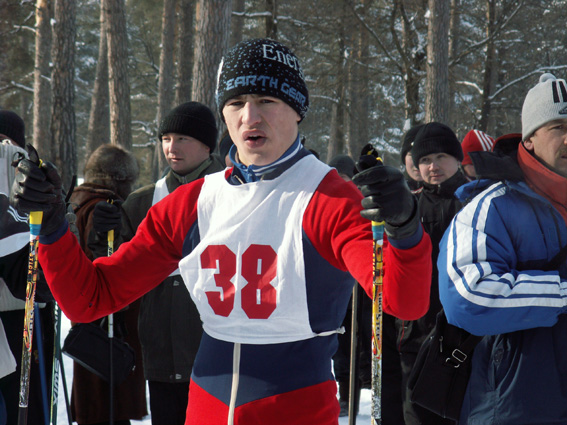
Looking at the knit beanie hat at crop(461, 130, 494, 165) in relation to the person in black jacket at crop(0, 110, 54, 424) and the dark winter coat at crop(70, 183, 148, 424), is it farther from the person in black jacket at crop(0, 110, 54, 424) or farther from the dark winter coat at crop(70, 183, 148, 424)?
the person in black jacket at crop(0, 110, 54, 424)

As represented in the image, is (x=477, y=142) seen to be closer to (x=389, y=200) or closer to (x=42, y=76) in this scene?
(x=389, y=200)

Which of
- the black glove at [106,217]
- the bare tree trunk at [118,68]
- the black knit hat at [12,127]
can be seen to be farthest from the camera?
the bare tree trunk at [118,68]

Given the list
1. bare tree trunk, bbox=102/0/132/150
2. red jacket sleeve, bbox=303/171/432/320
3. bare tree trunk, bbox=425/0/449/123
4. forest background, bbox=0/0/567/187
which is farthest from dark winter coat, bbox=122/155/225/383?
bare tree trunk, bbox=102/0/132/150

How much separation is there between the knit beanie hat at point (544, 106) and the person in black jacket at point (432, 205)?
5.09ft

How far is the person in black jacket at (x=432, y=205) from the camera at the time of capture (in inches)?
173

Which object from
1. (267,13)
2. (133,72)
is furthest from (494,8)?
(133,72)

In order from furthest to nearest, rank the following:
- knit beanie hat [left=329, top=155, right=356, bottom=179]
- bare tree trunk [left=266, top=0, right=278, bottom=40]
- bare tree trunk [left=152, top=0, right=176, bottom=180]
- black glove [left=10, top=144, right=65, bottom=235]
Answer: bare tree trunk [left=152, top=0, right=176, bottom=180] < bare tree trunk [left=266, top=0, right=278, bottom=40] < knit beanie hat [left=329, top=155, right=356, bottom=179] < black glove [left=10, top=144, right=65, bottom=235]

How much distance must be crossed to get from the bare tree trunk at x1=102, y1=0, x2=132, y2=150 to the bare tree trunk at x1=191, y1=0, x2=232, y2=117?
7.86m

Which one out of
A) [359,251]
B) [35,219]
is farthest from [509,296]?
[35,219]

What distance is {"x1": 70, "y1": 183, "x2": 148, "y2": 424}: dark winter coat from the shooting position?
4.71m

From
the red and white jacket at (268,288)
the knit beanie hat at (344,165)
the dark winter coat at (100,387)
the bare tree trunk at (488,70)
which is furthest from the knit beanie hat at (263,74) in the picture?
the bare tree trunk at (488,70)

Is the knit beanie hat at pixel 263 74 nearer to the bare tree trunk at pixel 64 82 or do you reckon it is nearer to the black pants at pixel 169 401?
the black pants at pixel 169 401

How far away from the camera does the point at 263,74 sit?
2.27 metres

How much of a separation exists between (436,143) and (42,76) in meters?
16.1
